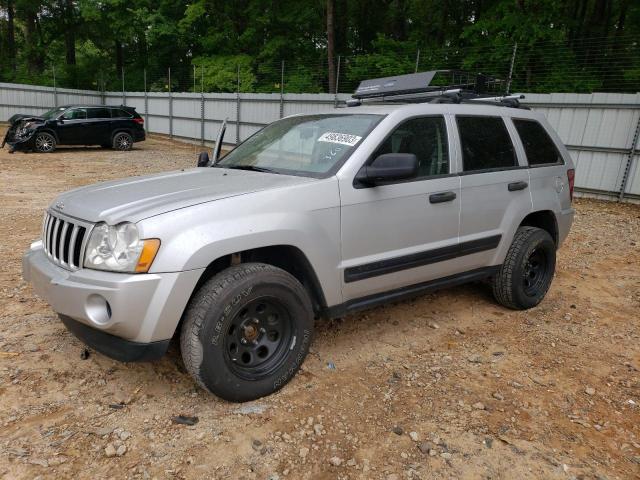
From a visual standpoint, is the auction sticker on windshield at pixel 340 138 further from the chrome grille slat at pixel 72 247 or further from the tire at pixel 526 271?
the tire at pixel 526 271

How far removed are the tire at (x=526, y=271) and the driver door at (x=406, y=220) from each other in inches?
27.7

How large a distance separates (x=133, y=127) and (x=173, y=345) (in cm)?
1559

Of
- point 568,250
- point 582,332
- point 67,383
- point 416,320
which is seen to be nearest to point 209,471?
point 67,383

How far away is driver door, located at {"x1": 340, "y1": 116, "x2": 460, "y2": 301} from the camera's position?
121 inches

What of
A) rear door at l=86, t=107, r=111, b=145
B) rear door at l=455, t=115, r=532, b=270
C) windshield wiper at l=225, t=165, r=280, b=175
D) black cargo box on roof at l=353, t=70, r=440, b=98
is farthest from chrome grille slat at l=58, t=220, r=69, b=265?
rear door at l=86, t=107, r=111, b=145

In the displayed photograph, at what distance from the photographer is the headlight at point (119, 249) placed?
2391 mm


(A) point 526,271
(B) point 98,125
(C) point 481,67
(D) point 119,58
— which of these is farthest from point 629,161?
(D) point 119,58

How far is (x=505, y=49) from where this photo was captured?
13.9 meters

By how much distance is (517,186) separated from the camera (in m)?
4.00

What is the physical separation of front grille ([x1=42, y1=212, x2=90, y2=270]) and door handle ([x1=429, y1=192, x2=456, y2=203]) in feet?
7.17

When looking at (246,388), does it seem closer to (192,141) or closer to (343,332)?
(343,332)

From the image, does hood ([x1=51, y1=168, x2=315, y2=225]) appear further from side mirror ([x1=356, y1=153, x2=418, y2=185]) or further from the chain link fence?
the chain link fence

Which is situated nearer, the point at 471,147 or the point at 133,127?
the point at 471,147

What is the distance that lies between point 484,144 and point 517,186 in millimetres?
470
